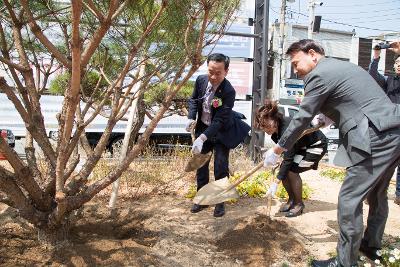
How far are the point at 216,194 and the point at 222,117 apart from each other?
2.02 feet

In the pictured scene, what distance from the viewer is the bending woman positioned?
10.7 ft

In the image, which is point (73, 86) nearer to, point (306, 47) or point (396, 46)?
point (306, 47)

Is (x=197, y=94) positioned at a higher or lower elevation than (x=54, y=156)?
higher

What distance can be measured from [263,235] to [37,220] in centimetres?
154

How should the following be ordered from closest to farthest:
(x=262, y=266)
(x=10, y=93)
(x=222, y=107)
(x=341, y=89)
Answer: (x=10, y=93) < (x=341, y=89) < (x=262, y=266) < (x=222, y=107)

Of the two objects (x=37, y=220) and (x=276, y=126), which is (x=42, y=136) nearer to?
(x=37, y=220)

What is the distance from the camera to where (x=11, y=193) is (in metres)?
2.09

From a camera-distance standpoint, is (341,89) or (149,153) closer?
(341,89)

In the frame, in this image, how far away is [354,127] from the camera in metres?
2.21

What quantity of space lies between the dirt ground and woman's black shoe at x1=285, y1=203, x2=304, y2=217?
5 cm

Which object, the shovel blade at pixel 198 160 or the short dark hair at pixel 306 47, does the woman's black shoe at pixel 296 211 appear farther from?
the short dark hair at pixel 306 47

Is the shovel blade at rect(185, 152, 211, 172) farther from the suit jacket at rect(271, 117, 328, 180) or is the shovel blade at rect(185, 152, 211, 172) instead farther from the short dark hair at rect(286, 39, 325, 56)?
the short dark hair at rect(286, 39, 325, 56)

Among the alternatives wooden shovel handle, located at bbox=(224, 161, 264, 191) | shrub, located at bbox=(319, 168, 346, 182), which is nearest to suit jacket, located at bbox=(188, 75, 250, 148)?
wooden shovel handle, located at bbox=(224, 161, 264, 191)

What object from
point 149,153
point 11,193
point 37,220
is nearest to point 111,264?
point 37,220
